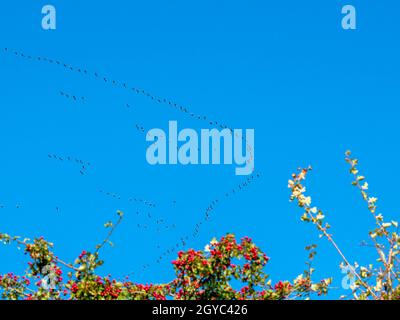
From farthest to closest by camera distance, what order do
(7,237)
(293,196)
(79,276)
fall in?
(7,237)
(79,276)
(293,196)

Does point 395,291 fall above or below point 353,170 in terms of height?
below

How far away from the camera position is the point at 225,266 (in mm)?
16609

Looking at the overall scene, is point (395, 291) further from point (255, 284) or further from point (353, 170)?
point (255, 284)

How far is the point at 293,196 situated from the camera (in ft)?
47.2

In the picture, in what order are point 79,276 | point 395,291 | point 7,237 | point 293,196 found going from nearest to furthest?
point 395,291 → point 293,196 → point 79,276 → point 7,237

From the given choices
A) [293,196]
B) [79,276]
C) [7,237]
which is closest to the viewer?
[293,196]

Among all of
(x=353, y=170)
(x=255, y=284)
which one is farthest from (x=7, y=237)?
(x=353, y=170)

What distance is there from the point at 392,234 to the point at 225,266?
424 cm
